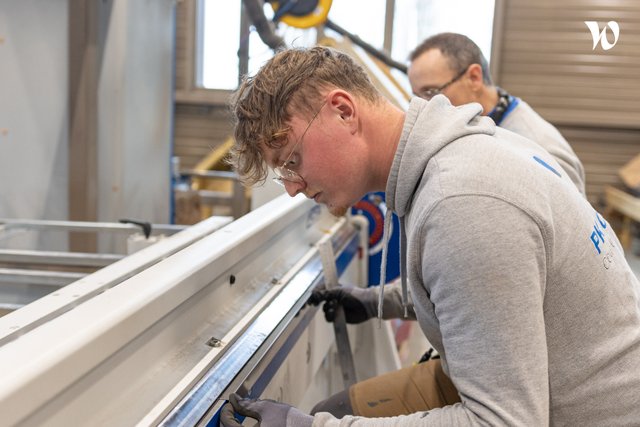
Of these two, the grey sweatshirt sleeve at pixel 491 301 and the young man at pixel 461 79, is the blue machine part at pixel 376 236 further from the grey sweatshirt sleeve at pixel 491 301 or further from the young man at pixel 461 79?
the grey sweatshirt sleeve at pixel 491 301

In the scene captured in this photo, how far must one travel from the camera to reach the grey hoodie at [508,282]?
80 centimetres

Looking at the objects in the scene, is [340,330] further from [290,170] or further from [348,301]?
[290,170]

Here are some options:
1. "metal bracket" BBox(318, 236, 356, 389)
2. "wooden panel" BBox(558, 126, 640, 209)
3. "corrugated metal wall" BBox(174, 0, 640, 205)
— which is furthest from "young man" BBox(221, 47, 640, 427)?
"wooden panel" BBox(558, 126, 640, 209)

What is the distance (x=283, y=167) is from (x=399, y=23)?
3294mm

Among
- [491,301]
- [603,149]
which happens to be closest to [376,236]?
[491,301]

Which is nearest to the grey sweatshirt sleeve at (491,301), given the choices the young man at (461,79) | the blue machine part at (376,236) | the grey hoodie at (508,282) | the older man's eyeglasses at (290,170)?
the grey hoodie at (508,282)

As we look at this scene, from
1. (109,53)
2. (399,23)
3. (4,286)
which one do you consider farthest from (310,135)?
(399,23)

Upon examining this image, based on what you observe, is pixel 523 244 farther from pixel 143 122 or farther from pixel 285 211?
pixel 143 122

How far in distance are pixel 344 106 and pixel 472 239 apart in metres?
0.29

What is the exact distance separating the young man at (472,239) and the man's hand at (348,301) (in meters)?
0.62

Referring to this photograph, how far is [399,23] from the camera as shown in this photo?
407 cm

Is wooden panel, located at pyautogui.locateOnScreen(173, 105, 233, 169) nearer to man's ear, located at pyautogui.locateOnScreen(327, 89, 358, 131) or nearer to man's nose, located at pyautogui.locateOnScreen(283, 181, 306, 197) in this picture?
man's nose, located at pyautogui.locateOnScreen(283, 181, 306, 197)

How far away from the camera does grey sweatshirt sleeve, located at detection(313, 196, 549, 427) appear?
80cm

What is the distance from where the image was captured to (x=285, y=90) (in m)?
0.95
